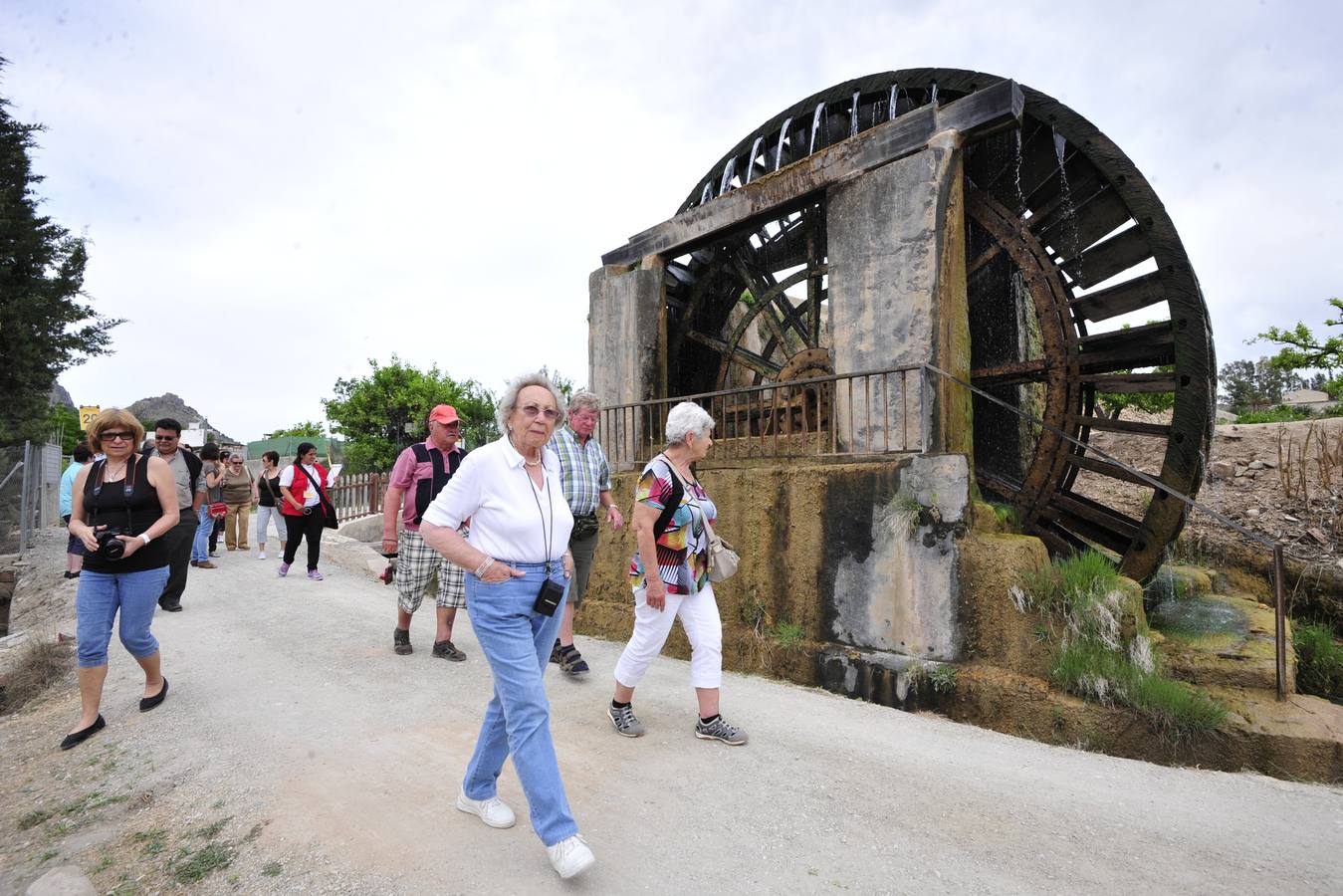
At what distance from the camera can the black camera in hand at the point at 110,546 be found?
3.63 metres

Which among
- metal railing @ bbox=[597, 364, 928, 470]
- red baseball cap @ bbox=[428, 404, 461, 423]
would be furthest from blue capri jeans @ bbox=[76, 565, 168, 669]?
metal railing @ bbox=[597, 364, 928, 470]

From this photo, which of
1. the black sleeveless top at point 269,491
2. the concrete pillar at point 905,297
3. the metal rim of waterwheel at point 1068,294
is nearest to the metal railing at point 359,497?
the black sleeveless top at point 269,491

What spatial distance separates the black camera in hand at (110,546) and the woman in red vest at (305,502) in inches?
143

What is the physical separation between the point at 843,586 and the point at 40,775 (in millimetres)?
4698

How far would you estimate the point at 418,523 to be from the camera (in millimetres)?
4859

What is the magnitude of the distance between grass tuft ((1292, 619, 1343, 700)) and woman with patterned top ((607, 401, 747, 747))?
472cm

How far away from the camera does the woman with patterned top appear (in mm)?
3398

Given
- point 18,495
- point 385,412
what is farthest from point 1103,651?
point 385,412

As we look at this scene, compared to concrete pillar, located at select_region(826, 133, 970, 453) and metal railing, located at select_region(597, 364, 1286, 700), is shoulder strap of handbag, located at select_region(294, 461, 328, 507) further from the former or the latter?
concrete pillar, located at select_region(826, 133, 970, 453)

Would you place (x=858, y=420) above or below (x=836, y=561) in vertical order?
above

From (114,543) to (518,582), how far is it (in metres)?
2.68

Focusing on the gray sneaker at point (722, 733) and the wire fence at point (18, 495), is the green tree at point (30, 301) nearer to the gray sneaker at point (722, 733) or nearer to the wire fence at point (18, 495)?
the wire fence at point (18, 495)

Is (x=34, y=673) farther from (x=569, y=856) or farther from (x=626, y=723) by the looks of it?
(x=569, y=856)

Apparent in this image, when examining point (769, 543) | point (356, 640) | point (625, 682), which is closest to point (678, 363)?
point (769, 543)
